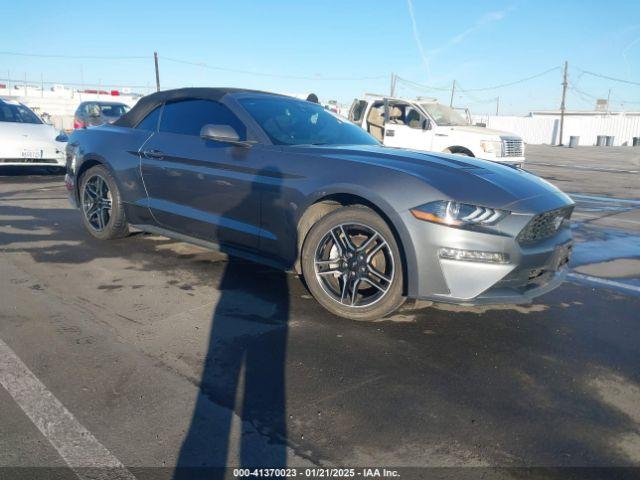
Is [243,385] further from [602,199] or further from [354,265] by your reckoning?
[602,199]

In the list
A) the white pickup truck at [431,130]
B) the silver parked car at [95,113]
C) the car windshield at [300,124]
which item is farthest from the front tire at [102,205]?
the silver parked car at [95,113]

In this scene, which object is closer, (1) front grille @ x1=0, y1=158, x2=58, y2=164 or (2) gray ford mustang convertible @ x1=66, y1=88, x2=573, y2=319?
(2) gray ford mustang convertible @ x1=66, y1=88, x2=573, y2=319

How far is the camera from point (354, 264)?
3.56m

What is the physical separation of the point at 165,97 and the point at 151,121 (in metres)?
0.27

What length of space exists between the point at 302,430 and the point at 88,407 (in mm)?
1030

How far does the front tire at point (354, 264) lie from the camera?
3396mm

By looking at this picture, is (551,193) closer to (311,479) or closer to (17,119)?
(311,479)

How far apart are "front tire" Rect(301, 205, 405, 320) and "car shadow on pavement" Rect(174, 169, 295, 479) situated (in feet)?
1.22

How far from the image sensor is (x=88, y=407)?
243 cm

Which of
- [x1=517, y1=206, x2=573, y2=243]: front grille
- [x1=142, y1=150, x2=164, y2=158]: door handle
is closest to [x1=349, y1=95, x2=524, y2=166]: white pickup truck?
[x1=142, y1=150, x2=164, y2=158]: door handle

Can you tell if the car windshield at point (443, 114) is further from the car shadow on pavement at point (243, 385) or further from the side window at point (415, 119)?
the car shadow on pavement at point (243, 385)

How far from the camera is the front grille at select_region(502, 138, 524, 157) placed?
1148cm

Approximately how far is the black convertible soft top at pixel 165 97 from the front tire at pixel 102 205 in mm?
563

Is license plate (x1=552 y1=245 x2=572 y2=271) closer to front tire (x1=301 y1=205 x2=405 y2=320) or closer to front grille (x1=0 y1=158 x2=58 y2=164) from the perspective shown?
front tire (x1=301 y1=205 x2=405 y2=320)
